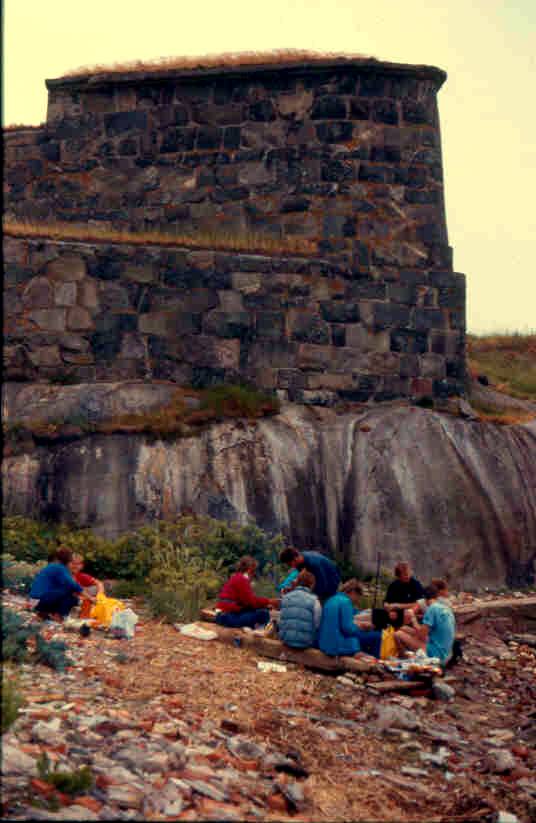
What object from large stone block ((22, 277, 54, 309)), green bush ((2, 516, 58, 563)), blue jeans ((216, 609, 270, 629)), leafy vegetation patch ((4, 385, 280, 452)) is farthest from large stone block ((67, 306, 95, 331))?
blue jeans ((216, 609, 270, 629))

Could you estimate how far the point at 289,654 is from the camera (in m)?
14.2

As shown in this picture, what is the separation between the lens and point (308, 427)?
1947cm

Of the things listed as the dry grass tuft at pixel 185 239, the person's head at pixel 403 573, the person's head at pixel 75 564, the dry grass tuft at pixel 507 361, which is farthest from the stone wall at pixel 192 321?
the person's head at pixel 403 573

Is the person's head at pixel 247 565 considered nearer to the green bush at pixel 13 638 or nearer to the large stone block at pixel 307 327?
the green bush at pixel 13 638

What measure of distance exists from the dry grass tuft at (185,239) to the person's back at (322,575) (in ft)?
23.9

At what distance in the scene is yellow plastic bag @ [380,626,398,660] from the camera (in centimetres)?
1423

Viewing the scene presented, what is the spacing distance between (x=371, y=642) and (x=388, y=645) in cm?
19

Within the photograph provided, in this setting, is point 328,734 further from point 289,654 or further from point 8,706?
point 8,706

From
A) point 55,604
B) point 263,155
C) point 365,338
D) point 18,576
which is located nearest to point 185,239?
point 263,155

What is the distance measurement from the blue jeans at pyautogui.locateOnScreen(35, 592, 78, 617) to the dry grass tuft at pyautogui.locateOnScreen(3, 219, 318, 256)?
769 cm

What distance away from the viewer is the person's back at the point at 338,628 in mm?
13859

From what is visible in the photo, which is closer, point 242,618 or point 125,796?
point 125,796

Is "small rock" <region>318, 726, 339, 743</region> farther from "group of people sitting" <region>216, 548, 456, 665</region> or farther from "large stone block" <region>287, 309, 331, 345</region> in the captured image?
"large stone block" <region>287, 309, 331, 345</region>

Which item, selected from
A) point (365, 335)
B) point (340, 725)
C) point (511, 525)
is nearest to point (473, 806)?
point (340, 725)
